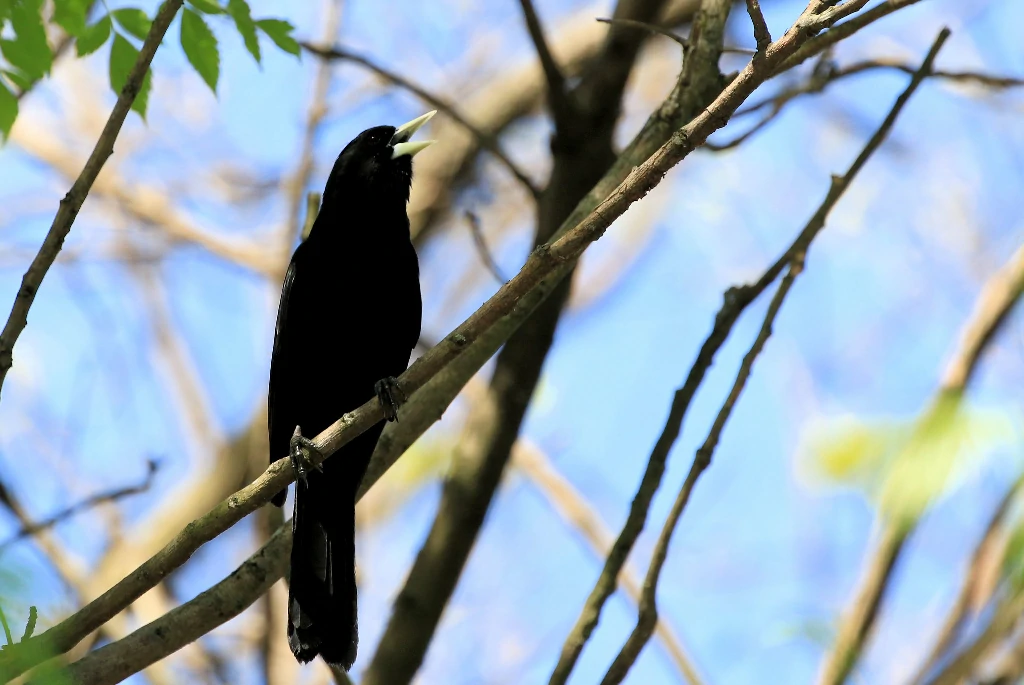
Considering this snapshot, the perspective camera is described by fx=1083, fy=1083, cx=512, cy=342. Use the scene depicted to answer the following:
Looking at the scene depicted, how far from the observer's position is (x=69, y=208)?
251 cm

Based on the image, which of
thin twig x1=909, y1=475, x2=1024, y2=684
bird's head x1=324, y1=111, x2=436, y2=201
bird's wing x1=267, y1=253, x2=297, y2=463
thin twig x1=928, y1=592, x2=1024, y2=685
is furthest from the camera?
bird's head x1=324, y1=111, x2=436, y2=201

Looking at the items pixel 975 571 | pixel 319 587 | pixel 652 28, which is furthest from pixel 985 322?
pixel 319 587

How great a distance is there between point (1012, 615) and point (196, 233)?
686 centimetres

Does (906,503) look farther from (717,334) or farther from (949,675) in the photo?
(949,675)

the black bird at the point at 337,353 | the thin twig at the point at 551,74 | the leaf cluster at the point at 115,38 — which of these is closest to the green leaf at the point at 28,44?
the leaf cluster at the point at 115,38

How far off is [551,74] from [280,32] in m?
1.61

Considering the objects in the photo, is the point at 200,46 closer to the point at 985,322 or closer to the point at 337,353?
the point at 337,353

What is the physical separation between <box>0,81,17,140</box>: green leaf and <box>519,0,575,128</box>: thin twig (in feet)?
6.77

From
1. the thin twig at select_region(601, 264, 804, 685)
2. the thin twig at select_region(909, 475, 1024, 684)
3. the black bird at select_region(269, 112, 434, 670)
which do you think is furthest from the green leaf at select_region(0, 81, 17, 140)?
the thin twig at select_region(909, 475, 1024, 684)

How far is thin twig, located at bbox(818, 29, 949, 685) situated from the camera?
3867 millimetres

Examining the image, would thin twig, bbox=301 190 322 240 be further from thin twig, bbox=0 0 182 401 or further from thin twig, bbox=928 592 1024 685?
thin twig, bbox=928 592 1024 685

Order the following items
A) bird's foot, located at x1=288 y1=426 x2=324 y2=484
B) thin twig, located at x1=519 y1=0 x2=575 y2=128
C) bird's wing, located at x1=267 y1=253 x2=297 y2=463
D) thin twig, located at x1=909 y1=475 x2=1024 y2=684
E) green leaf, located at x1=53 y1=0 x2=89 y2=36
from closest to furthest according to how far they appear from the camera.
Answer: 1. bird's foot, located at x1=288 y1=426 x2=324 y2=484
2. green leaf, located at x1=53 y1=0 x2=89 y2=36
3. thin twig, located at x1=909 y1=475 x2=1024 y2=684
4. bird's wing, located at x1=267 y1=253 x2=297 y2=463
5. thin twig, located at x1=519 y1=0 x2=575 y2=128

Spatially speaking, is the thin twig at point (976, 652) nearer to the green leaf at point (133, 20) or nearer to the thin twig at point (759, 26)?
the thin twig at point (759, 26)

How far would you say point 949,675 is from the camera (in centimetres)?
241
